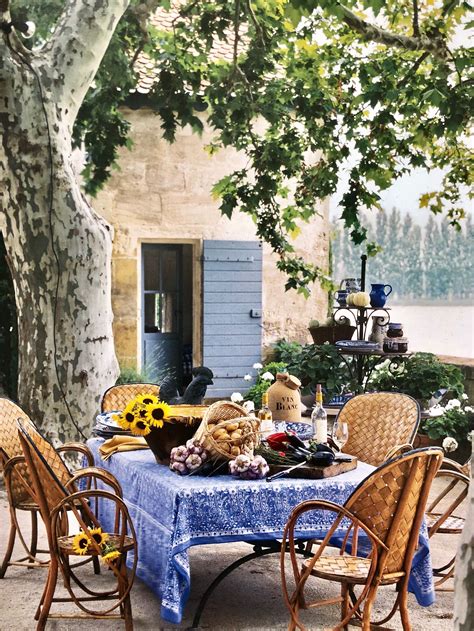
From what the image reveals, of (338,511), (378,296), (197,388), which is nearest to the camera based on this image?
(338,511)

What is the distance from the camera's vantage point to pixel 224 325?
1132 centimetres

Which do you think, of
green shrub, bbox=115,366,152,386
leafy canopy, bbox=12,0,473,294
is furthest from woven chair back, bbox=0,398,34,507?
A: green shrub, bbox=115,366,152,386

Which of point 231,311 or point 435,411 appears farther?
point 231,311

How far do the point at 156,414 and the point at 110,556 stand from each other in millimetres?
612

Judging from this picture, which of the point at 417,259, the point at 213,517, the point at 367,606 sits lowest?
the point at 367,606

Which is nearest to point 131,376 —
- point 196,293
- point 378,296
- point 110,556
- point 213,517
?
point 196,293

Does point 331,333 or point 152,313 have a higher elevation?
point 152,313

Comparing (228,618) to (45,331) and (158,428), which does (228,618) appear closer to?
(158,428)

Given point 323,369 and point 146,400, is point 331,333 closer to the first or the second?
point 323,369

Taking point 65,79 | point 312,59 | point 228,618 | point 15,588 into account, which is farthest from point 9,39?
point 228,618

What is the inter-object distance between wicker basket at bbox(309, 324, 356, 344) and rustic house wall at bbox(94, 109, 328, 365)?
178 centimetres

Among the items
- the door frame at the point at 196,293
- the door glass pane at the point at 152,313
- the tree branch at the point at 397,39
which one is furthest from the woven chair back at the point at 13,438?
the door glass pane at the point at 152,313

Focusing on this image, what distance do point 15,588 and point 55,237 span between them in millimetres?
3227

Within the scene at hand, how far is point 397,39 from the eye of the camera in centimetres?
805
